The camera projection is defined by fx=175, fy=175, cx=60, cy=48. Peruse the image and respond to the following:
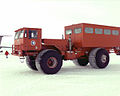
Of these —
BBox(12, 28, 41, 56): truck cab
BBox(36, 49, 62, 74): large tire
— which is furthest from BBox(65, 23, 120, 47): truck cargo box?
BBox(12, 28, 41, 56): truck cab

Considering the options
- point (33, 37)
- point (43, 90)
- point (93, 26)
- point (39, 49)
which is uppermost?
point (93, 26)

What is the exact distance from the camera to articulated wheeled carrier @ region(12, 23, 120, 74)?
9320 mm

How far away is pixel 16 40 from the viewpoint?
10.2 m

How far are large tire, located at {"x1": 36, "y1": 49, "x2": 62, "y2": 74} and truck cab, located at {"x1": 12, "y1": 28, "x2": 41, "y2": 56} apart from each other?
519mm

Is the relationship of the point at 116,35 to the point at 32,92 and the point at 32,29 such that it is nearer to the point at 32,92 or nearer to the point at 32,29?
the point at 32,29

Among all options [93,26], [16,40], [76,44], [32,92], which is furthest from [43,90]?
[93,26]

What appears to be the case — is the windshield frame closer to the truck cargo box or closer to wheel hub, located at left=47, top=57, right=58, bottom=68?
wheel hub, located at left=47, top=57, right=58, bottom=68

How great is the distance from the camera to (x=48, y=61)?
9.55 meters

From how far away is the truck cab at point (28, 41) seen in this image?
30.2ft

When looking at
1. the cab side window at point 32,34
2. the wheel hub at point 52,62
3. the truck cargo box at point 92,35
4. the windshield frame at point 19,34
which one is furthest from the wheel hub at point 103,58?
the windshield frame at point 19,34

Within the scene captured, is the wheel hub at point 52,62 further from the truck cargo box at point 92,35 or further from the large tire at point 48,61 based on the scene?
the truck cargo box at point 92,35

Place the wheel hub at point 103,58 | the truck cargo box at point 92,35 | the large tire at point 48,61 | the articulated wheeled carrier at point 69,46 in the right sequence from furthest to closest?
the wheel hub at point 103,58, the truck cargo box at point 92,35, the articulated wheeled carrier at point 69,46, the large tire at point 48,61

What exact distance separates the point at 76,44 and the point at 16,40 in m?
3.85

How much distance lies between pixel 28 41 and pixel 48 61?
1.53 m
